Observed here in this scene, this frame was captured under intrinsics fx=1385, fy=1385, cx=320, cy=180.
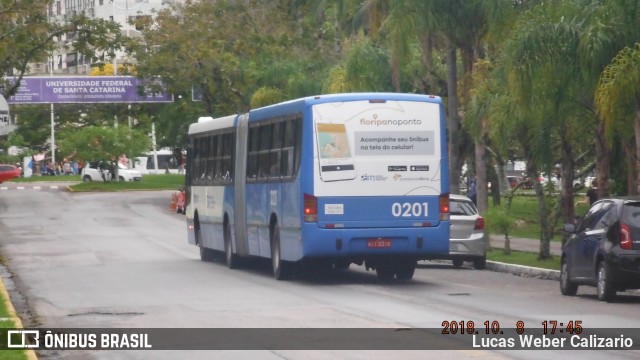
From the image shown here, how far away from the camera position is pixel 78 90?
74312mm

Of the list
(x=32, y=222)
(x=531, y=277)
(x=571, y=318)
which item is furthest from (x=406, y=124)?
(x=32, y=222)

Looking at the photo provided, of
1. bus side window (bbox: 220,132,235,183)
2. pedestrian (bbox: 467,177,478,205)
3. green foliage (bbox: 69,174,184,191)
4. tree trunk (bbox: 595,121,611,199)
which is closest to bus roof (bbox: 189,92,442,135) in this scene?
bus side window (bbox: 220,132,235,183)

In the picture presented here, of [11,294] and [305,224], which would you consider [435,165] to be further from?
[11,294]

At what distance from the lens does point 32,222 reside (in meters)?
51.8

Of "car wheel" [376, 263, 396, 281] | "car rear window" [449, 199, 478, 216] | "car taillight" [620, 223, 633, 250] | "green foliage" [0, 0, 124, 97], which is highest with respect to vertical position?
"green foliage" [0, 0, 124, 97]

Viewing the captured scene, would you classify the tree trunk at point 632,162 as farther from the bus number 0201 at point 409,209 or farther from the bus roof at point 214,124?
the bus roof at point 214,124

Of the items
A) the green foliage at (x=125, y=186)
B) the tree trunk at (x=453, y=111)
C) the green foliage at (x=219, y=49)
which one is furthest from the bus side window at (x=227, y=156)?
the green foliage at (x=125, y=186)

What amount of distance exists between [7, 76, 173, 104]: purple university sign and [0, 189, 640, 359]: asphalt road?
35.9 m

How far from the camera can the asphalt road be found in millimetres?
17125

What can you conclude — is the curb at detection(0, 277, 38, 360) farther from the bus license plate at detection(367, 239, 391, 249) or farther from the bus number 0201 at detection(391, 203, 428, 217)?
the bus number 0201 at detection(391, 203, 428, 217)

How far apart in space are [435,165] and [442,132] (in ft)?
1.99

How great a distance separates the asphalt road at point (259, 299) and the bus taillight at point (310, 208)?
121cm

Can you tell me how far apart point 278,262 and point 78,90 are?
50.5 m

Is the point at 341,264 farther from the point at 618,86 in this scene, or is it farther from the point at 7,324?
the point at 7,324
